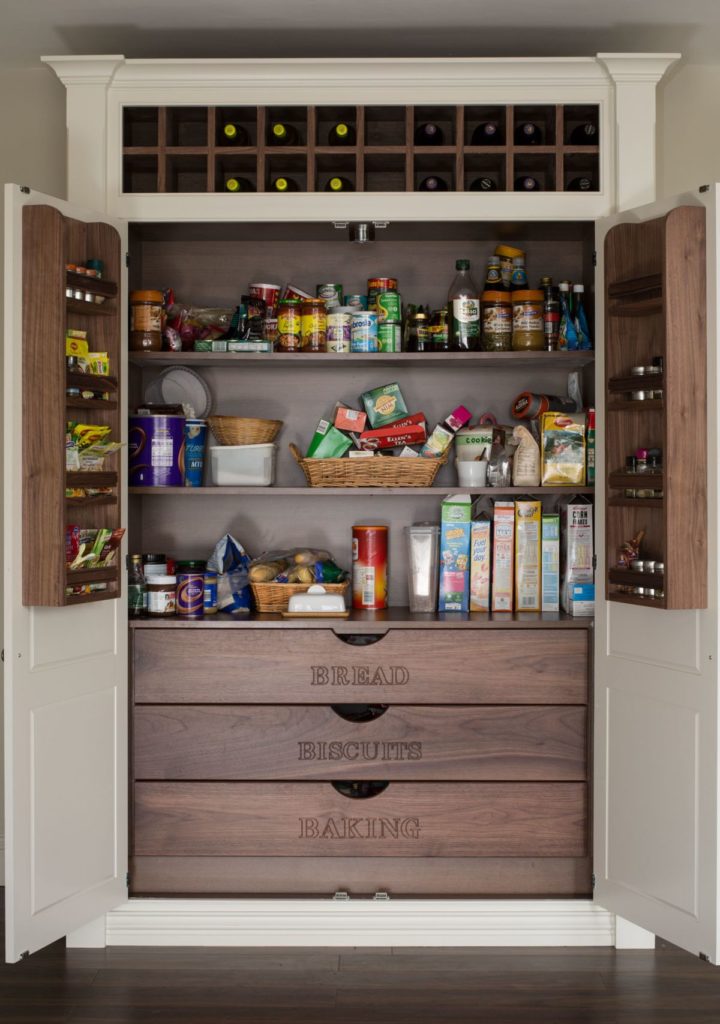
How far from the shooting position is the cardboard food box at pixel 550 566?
3.09 metres

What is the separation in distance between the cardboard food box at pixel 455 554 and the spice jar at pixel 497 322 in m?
0.49

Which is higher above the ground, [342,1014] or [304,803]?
[304,803]

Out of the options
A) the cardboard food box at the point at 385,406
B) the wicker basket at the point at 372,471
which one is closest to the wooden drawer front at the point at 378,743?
the wicker basket at the point at 372,471

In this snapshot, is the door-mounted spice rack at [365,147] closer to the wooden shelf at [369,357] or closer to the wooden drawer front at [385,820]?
the wooden shelf at [369,357]

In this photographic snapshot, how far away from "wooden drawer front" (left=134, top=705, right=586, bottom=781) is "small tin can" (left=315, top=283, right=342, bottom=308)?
4.07 ft

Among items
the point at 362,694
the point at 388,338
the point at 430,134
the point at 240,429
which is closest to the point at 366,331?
the point at 388,338

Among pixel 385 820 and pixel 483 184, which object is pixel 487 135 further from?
pixel 385 820

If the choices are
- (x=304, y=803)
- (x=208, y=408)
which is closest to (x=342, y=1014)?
(x=304, y=803)

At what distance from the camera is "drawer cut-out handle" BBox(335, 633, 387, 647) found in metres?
2.93

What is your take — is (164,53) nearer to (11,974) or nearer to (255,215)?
(255,215)

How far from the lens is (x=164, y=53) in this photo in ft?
10.4

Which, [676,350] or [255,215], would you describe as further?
[255,215]

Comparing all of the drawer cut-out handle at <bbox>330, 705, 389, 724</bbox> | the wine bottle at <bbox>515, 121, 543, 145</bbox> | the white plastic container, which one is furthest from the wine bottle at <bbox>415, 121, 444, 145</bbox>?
the drawer cut-out handle at <bbox>330, 705, 389, 724</bbox>

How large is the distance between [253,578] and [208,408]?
24.0 inches
